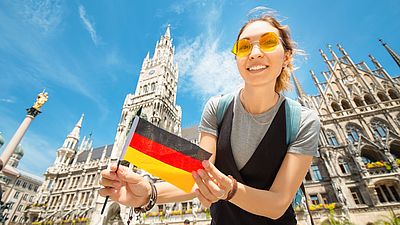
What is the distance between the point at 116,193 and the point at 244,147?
1.04 meters

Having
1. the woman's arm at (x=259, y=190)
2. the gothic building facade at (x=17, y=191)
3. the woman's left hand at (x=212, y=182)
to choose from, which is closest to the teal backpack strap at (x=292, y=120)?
the woman's arm at (x=259, y=190)

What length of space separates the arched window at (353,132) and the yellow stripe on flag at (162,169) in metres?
24.0

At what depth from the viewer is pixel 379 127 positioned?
19078 mm

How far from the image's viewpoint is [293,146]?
1.45 meters

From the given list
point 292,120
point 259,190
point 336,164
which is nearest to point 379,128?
point 336,164

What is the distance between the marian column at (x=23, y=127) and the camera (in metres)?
15.7

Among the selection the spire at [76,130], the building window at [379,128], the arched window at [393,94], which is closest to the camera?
the building window at [379,128]

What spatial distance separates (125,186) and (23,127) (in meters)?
22.9

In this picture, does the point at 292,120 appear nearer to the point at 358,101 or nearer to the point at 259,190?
the point at 259,190

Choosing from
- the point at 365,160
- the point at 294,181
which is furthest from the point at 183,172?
the point at 365,160

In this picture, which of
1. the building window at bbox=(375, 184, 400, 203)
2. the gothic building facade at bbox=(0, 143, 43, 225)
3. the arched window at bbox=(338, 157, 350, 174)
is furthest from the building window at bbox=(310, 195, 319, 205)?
the gothic building facade at bbox=(0, 143, 43, 225)

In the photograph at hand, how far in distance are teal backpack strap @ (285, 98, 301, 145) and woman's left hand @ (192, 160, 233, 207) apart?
2.33ft

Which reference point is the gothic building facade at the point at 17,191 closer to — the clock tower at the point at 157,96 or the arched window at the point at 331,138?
the clock tower at the point at 157,96

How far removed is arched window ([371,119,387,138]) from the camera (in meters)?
18.6
